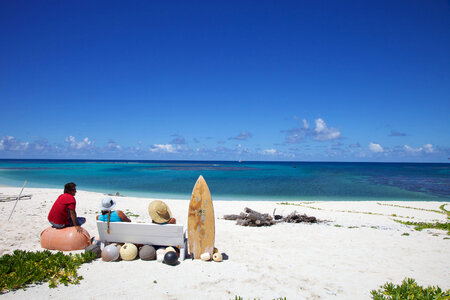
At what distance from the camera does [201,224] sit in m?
6.74

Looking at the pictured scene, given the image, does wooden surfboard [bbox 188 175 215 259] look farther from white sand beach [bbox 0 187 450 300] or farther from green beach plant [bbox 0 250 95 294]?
green beach plant [bbox 0 250 95 294]

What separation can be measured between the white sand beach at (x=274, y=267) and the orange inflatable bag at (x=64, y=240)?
582 millimetres

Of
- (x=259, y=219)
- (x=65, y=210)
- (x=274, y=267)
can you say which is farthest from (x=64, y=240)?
(x=259, y=219)

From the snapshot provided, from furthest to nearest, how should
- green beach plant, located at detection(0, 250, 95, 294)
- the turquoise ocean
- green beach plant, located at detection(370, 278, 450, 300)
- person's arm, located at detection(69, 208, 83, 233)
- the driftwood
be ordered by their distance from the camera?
1. the turquoise ocean
2. the driftwood
3. person's arm, located at detection(69, 208, 83, 233)
4. green beach plant, located at detection(0, 250, 95, 294)
5. green beach plant, located at detection(370, 278, 450, 300)

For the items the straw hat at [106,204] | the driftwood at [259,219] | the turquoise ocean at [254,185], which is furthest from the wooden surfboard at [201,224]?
the turquoise ocean at [254,185]

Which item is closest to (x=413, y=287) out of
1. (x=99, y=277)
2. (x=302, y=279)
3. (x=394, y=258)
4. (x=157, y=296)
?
(x=302, y=279)

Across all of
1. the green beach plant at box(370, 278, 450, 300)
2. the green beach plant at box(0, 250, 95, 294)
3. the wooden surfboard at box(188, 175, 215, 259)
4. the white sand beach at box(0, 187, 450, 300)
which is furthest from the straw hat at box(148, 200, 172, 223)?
the green beach plant at box(370, 278, 450, 300)

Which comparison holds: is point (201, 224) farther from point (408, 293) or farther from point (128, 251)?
point (408, 293)

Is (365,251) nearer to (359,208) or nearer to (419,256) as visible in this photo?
(419,256)

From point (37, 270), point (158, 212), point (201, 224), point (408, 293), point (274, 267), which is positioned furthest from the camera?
point (201, 224)

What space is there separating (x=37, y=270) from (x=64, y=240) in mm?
1836

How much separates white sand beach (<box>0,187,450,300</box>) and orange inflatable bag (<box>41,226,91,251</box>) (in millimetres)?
582

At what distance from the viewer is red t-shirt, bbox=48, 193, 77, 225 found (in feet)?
22.1

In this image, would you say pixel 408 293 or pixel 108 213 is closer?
pixel 408 293
